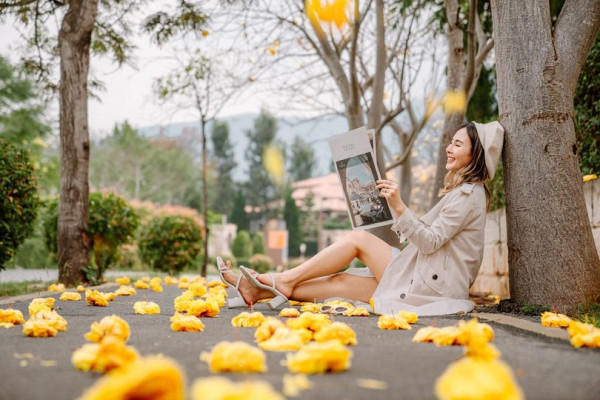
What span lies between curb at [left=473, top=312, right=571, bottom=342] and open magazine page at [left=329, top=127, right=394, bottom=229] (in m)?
→ 0.79

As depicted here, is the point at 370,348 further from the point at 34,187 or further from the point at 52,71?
the point at 52,71

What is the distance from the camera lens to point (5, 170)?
5.11m

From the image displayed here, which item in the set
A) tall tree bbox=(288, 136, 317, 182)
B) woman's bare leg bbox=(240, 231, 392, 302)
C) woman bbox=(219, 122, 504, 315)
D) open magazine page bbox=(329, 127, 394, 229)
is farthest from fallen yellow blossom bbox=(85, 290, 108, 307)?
tall tree bbox=(288, 136, 317, 182)

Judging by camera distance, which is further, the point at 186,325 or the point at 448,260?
the point at 448,260

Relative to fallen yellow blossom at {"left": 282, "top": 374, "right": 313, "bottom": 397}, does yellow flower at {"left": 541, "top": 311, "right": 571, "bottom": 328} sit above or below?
below

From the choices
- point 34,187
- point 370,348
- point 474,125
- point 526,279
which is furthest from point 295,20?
point 370,348

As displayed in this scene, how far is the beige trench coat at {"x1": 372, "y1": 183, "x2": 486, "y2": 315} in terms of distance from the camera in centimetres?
311

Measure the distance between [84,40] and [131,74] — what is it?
2.28 meters

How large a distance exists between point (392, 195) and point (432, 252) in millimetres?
411

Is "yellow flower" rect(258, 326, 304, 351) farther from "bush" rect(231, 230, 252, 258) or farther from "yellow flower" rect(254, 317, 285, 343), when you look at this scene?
"bush" rect(231, 230, 252, 258)

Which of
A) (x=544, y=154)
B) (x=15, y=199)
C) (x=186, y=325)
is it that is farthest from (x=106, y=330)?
(x=15, y=199)

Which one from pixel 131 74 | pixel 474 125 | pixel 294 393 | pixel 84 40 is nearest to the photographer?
pixel 294 393

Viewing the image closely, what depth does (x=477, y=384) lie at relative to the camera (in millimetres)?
1136

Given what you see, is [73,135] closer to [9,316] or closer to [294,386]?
[9,316]
